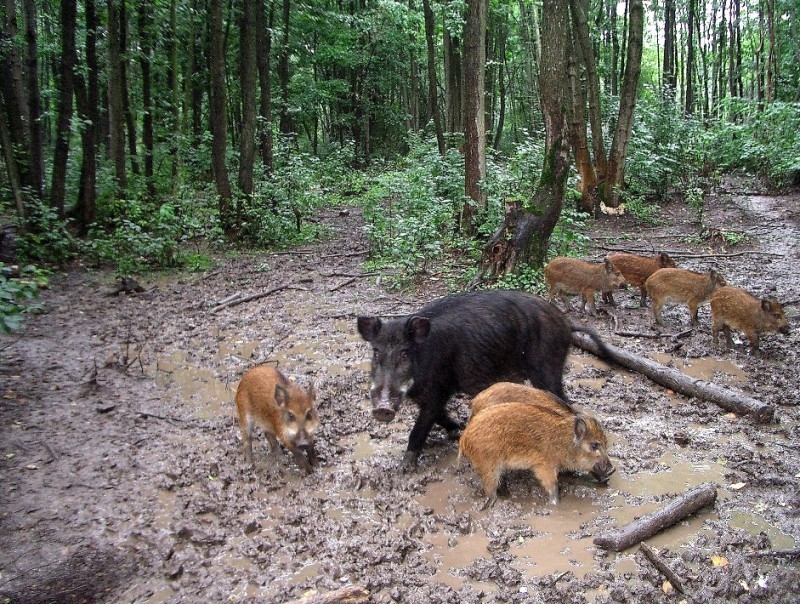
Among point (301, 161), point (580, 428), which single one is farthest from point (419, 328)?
point (301, 161)

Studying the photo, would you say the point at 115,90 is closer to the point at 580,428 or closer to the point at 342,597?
the point at 580,428

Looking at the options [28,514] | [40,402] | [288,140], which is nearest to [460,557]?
[28,514]

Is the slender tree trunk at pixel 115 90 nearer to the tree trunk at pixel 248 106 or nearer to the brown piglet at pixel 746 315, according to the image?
the tree trunk at pixel 248 106

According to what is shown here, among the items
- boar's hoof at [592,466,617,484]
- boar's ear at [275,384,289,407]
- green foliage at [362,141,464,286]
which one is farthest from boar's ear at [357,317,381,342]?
green foliage at [362,141,464,286]

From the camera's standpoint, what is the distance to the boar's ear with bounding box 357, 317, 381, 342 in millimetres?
5090

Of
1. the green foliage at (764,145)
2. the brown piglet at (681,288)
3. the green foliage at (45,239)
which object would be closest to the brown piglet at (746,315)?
the brown piglet at (681,288)

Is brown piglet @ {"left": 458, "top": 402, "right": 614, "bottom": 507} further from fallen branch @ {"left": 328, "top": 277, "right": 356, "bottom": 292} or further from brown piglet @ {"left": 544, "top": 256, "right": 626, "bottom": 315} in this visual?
fallen branch @ {"left": 328, "top": 277, "right": 356, "bottom": 292}

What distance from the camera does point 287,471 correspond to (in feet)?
17.2

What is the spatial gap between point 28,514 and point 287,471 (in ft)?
6.19

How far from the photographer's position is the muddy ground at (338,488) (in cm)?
383

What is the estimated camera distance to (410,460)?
516cm

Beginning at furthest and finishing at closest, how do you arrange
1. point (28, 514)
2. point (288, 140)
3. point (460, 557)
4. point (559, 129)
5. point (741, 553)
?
1. point (288, 140)
2. point (559, 129)
3. point (28, 514)
4. point (460, 557)
5. point (741, 553)

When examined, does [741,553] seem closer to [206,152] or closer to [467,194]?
[467,194]

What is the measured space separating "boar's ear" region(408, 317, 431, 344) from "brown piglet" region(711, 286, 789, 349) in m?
4.37
